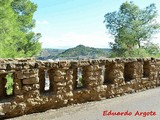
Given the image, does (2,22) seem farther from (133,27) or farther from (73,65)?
(133,27)

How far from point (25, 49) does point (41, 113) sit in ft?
75.3

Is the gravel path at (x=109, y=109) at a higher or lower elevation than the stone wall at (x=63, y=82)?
lower

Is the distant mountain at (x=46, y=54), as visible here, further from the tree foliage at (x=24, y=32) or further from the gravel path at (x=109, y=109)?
the gravel path at (x=109, y=109)

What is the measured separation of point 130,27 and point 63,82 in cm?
3247

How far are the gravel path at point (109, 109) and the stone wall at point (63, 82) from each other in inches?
6.8

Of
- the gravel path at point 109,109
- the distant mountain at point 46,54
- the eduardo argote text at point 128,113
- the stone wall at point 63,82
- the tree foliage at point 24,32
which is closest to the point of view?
the stone wall at point 63,82

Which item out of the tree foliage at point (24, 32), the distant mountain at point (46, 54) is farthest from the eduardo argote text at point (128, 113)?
the tree foliage at point (24, 32)

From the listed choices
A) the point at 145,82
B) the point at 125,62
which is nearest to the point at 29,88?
the point at 125,62

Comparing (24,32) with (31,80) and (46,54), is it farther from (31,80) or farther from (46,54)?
(46,54)

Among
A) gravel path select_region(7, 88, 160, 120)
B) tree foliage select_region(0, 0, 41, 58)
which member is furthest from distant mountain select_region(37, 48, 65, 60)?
gravel path select_region(7, 88, 160, 120)

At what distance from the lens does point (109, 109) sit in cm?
587

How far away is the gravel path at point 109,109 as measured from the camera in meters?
5.23

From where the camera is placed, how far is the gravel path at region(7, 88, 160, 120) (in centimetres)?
523

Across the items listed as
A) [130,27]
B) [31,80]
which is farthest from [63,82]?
[130,27]
